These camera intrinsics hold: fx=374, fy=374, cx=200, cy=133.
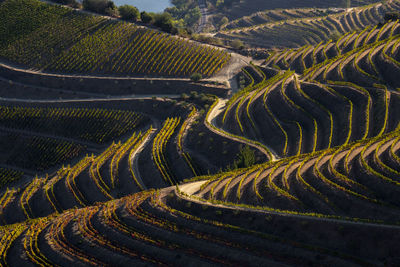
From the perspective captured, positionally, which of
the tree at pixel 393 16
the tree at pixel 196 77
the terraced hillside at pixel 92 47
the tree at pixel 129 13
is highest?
the tree at pixel 129 13

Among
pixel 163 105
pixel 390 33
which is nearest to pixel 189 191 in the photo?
pixel 163 105

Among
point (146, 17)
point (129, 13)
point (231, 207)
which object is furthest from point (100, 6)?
point (231, 207)

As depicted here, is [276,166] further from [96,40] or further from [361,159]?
[96,40]

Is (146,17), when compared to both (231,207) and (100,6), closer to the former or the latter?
(100,6)

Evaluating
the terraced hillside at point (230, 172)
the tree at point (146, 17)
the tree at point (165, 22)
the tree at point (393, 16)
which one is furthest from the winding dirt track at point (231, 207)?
the tree at point (393, 16)

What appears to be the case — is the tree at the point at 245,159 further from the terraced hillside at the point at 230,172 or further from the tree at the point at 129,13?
the tree at the point at 129,13

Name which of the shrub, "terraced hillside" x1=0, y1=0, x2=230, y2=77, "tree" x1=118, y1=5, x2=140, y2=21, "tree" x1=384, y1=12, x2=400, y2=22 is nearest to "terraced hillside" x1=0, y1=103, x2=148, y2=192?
"terraced hillside" x1=0, y1=0, x2=230, y2=77
